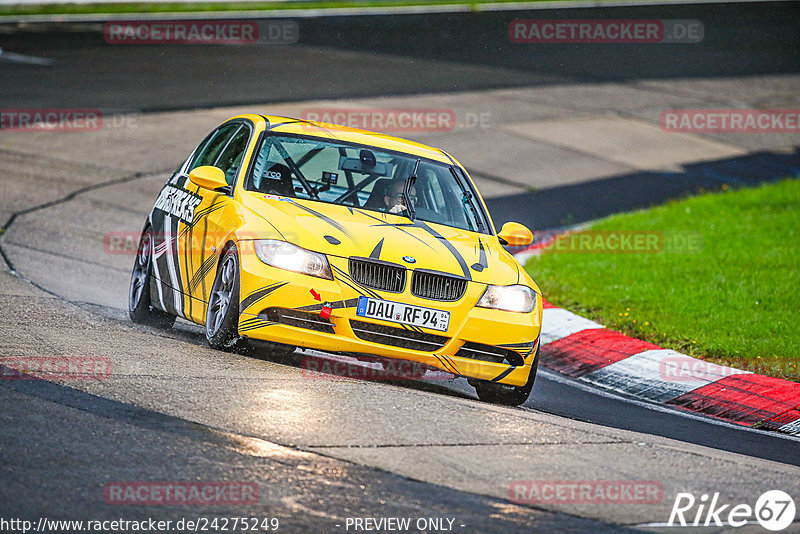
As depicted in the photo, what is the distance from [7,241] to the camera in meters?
12.1

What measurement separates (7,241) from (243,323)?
5.45 meters

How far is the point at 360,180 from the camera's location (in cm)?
882

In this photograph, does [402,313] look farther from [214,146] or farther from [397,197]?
[214,146]

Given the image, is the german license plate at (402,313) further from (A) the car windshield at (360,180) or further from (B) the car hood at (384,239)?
(A) the car windshield at (360,180)

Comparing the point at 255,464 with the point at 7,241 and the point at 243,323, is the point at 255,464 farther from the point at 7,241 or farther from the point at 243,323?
the point at 7,241

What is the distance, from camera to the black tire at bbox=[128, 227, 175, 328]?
934 centimetres

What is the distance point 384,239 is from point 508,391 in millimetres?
1280

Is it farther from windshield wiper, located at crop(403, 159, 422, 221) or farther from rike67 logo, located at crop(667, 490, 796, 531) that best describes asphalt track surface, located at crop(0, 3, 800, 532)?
windshield wiper, located at crop(403, 159, 422, 221)

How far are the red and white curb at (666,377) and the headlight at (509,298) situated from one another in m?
1.72

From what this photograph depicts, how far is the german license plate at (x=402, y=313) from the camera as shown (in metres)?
7.45

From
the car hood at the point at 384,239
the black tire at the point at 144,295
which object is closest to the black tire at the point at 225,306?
the car hood at the point at 384,239

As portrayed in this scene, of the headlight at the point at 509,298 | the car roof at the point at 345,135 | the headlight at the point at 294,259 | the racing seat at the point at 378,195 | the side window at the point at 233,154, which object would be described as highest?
the car roof at the point at 345,135

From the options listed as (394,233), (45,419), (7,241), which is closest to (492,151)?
(7,241)

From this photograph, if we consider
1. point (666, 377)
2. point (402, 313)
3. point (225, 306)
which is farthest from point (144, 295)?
point (666, 377)
